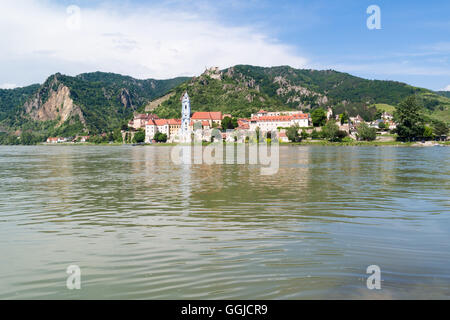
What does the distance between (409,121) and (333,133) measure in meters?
27.6

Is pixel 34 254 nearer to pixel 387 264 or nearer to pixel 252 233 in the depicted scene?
pixel 252 233

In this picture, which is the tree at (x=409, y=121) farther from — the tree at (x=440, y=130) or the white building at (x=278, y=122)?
the white building at (x=278, y=122)

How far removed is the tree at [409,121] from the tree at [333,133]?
21.2 m

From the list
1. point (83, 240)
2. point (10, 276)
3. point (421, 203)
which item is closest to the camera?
point (10, 276)

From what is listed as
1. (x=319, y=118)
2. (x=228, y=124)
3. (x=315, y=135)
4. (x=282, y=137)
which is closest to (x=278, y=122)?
(x=319, y=118)

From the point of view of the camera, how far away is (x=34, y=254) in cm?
1002

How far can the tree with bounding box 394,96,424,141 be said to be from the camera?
446 feet

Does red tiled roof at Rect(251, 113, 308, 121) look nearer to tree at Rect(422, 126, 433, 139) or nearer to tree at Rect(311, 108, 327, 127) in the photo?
tree at Rect(311, 108, 327, 127)

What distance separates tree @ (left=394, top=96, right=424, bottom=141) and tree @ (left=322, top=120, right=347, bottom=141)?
69.5 ft

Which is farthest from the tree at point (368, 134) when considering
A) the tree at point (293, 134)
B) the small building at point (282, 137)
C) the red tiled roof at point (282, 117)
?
the red tiled roof at point (282, 117)

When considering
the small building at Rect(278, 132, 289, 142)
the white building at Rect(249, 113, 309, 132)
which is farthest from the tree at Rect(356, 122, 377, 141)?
the white building at Rect(249, 113, 309, 132)

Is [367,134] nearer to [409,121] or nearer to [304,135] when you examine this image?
[409,121]
